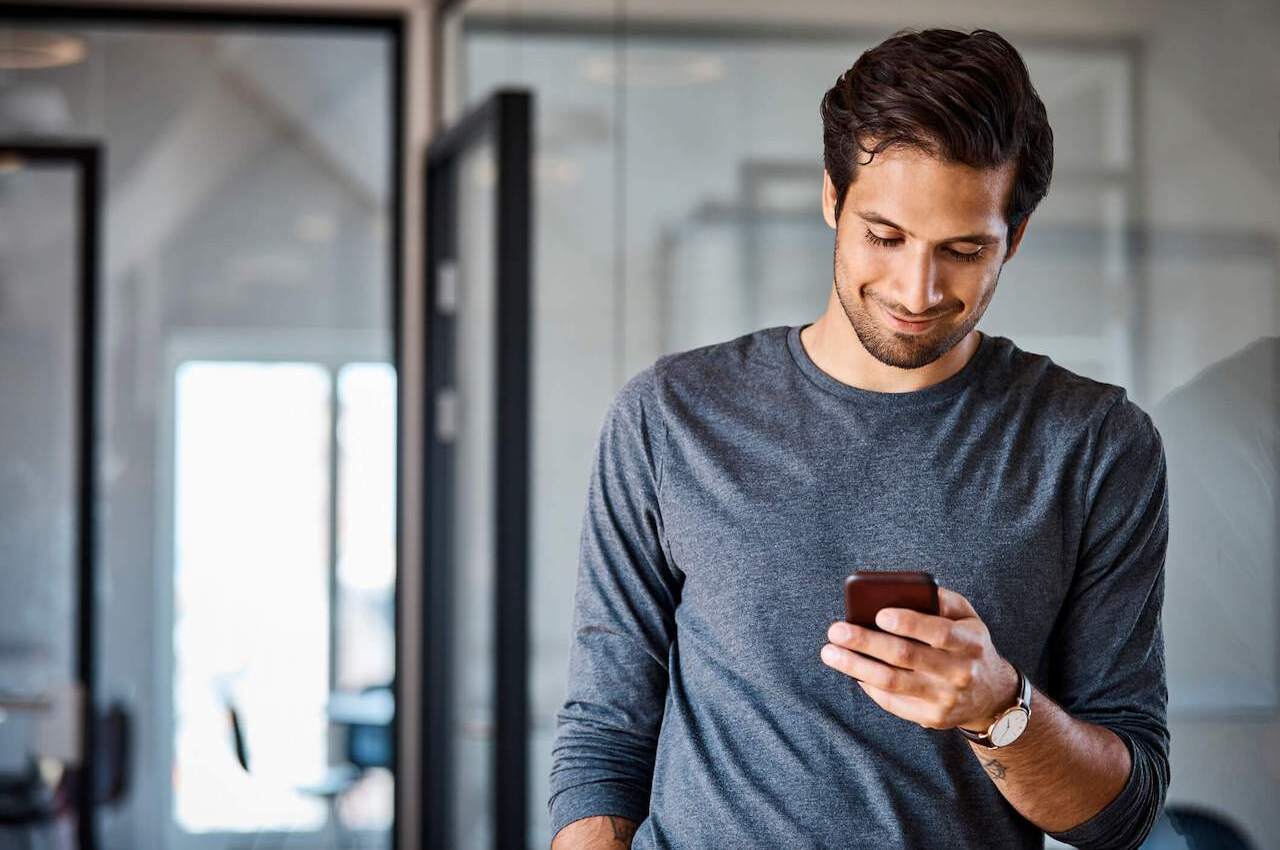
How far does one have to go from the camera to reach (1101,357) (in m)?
1.96

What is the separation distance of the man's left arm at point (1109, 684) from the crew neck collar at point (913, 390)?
0.14m

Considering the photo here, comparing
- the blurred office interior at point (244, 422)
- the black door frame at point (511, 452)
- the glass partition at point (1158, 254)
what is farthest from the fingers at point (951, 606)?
the blurred office interior at point (244, 422)

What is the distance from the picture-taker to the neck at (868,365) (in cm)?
150

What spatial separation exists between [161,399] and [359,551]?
29.7 inches

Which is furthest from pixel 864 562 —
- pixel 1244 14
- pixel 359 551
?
pixel 359 551

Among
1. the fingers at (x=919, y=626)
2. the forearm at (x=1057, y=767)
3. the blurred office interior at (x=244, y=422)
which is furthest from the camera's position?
the blurred office interior at (x=244, y=422)

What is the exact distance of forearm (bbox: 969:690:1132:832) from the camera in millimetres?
1328

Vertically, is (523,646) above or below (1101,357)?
below

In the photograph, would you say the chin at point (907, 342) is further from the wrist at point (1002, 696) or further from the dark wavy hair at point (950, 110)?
the wrist at point (1002, 696)

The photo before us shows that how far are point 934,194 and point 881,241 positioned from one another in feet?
0.22

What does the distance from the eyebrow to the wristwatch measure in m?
0.38

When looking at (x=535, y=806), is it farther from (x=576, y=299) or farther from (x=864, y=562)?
(x=864, y=562)

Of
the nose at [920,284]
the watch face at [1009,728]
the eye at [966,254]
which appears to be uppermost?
the eye at [966,254]

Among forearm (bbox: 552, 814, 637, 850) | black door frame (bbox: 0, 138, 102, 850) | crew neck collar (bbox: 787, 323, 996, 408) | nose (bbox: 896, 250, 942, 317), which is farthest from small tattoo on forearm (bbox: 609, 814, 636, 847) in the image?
black door frame (bbox: 0, 138, 102, 850)
